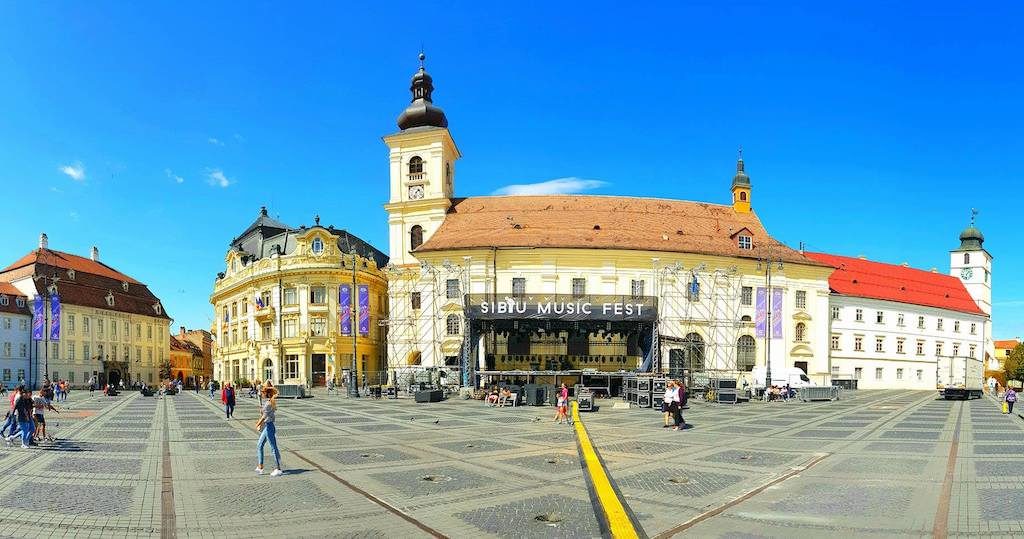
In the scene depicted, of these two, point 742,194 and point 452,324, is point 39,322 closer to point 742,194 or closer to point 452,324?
point 452,324

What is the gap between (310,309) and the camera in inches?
2371

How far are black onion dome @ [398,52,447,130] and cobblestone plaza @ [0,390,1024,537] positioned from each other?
136 feet

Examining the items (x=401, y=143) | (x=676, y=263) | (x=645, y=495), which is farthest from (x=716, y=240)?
(x=645, y=495)

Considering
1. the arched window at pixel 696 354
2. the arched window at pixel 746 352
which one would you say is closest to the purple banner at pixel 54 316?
the arched window at pixel 696 354

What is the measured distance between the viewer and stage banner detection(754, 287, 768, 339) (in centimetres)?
5203

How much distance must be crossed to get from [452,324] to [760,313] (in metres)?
24.5

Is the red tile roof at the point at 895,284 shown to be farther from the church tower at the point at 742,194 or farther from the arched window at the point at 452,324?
the arched window at the point at 452,324

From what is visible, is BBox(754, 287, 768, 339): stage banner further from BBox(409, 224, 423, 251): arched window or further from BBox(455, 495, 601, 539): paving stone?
BBox(455, 495, 601, 539): paving stone

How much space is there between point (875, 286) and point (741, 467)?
208 ft

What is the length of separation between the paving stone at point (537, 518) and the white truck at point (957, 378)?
143 feet

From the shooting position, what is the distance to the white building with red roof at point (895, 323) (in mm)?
63594

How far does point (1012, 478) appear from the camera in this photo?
12023mm

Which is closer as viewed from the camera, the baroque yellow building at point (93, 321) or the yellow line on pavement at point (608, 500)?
the yellow line on pavement at point (608, 500)

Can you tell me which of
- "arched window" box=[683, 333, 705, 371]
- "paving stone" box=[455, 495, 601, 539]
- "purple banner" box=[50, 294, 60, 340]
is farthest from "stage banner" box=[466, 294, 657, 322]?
"purple banner" box=[50, 294, 60, 340]
